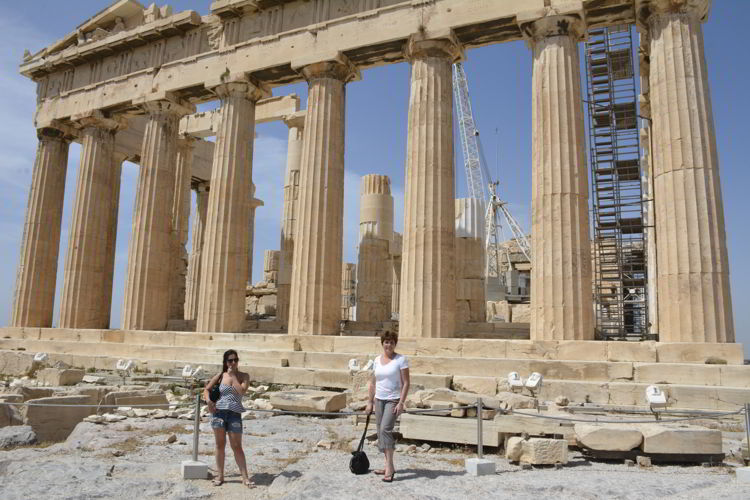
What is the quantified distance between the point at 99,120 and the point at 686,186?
2260 cm

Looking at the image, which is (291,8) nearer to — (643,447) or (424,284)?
(424,284)

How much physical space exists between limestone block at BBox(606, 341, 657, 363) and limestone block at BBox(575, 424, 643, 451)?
6179 millimetres

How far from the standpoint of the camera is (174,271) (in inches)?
1152

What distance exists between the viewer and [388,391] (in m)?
7.09

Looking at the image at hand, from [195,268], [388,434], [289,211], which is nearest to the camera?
[388,434]

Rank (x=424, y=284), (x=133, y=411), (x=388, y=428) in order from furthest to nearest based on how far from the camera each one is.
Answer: (x=424, y=284), (x=133, y=411), (x=388, y=428)

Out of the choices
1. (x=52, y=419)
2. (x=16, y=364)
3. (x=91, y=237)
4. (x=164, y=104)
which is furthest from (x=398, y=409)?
(x=91, y=237)

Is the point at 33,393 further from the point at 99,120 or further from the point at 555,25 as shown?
the point at 99,120

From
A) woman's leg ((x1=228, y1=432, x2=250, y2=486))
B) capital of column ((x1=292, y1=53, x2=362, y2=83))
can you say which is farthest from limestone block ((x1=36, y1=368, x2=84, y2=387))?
capital of column ((x1=292, y1=53, x2=362, y2=83))

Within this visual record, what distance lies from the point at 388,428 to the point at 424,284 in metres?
10.6

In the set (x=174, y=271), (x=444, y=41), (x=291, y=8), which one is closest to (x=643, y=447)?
(x=444, y=41)

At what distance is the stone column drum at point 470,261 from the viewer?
23891mm

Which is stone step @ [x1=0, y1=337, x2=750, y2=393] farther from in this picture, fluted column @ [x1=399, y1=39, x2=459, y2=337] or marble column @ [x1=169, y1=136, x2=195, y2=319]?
marble column @ [x1=169, y1=136, x2=195, y2=319]

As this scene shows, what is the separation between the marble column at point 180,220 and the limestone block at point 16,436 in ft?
62.0
